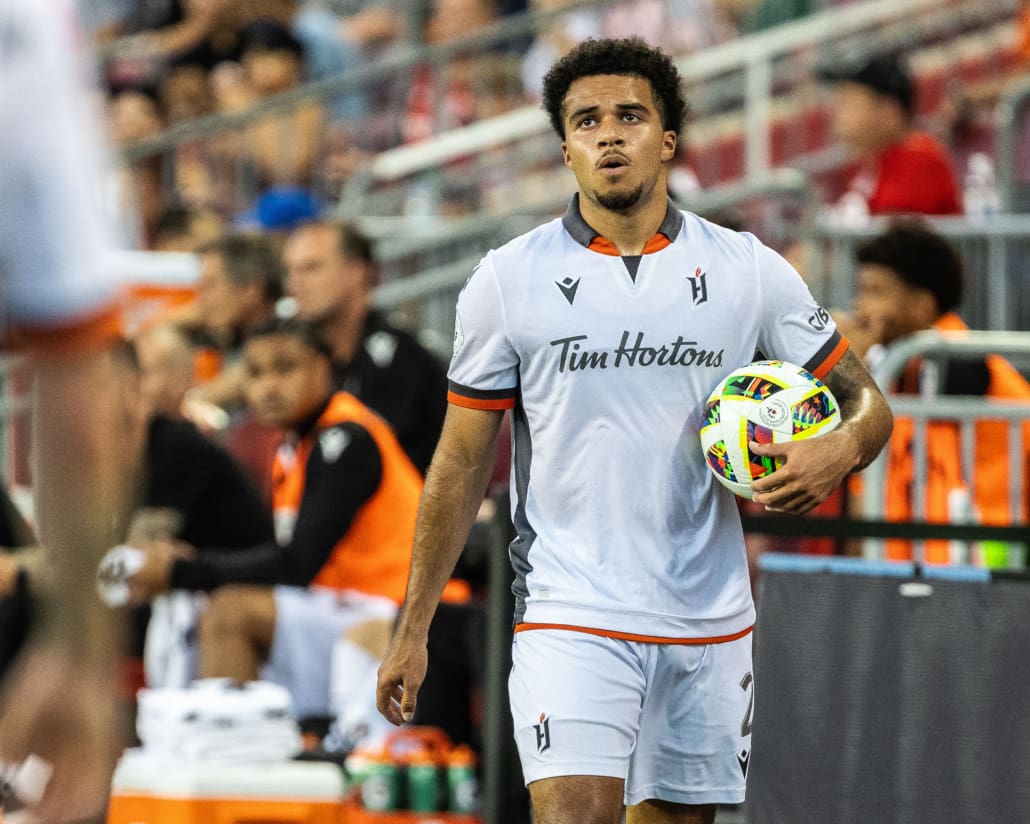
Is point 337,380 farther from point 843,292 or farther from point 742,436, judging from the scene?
point 742,436

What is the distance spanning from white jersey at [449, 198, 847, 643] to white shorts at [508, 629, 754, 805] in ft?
0.20

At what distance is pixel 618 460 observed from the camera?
490 centimetres

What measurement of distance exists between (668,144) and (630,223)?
0.27m

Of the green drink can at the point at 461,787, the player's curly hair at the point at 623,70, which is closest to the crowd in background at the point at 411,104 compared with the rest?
the green drink can at the point at 461,787

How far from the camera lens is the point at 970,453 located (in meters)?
7.11

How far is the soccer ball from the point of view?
471 centimetres

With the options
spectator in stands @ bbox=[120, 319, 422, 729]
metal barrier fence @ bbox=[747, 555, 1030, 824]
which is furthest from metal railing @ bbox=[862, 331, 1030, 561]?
spectator in stands @ bbox=[120, 319, 422, 729]

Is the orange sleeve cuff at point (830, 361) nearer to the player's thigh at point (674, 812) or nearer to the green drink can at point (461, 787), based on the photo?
the player's thigh at point (674, 812)

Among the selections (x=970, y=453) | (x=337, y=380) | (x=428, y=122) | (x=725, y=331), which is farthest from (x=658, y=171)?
(x=428, y=122)

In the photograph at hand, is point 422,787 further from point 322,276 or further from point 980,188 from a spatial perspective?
point 980,188

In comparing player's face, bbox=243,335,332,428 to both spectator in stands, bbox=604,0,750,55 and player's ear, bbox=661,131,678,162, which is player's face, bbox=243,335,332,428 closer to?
player's ear, bbox=661,131,678,162

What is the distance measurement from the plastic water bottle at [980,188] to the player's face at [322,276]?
12.2ft

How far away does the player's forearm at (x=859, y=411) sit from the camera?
486 centimetres

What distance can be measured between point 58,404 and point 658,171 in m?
2.86
